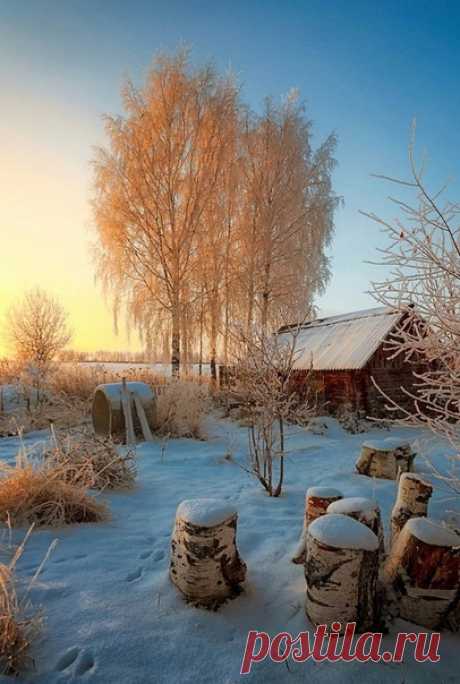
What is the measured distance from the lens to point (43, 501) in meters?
3.15

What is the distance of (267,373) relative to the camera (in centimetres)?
412

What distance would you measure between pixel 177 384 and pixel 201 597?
21.9ft

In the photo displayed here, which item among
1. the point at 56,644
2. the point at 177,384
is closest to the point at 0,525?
the point at 56,644

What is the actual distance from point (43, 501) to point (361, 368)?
7225mm

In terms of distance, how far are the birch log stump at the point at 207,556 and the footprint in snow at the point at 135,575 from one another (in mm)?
336

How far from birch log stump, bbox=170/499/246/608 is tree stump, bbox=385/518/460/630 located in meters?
0.92

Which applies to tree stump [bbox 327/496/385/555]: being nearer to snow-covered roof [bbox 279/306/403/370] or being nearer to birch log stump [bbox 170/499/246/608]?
birch log stump [bbox 170/499/246/608]

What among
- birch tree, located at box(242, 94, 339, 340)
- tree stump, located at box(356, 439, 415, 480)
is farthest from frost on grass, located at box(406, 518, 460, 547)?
birch tree, located at box(242, 94, 339, 340)

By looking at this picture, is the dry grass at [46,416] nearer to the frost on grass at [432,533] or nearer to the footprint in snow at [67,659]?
the footprint in snow at [67,659]

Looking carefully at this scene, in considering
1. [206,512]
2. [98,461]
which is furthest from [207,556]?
[98,461]

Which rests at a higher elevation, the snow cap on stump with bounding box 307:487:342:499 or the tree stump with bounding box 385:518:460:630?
the snow cap on stump with bounding box 307:487:342:499

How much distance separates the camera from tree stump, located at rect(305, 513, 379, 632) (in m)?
1.76

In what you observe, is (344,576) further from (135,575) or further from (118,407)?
(118,407)

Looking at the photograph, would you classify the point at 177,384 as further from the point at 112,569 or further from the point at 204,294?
the point at 112,569
